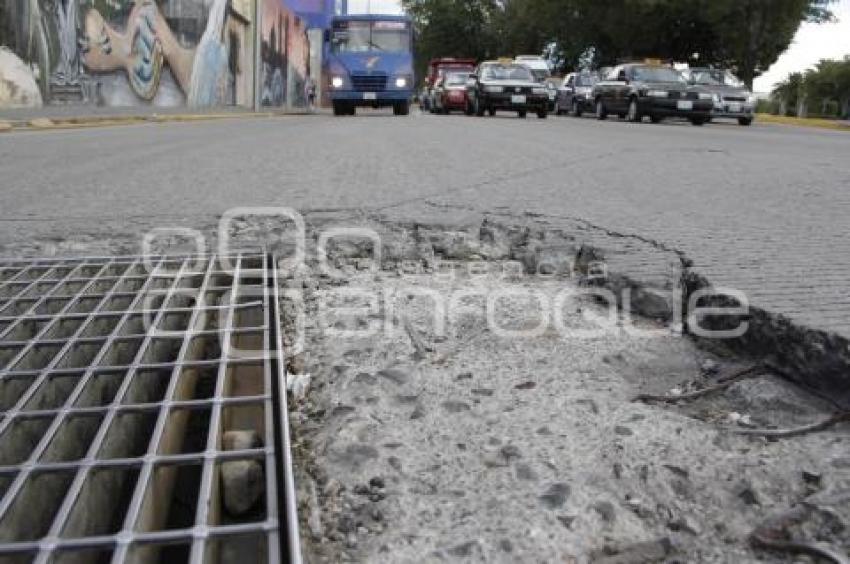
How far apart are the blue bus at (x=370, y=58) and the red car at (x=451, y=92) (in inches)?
157

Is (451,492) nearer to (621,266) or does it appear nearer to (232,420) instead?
(232,420)

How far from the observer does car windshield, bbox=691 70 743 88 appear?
874 inches

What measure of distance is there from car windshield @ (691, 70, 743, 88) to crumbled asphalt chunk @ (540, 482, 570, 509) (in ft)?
73.5

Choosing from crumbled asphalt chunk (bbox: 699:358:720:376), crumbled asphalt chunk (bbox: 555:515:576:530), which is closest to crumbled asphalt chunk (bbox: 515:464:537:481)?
crumbled asphalt chunk (bbox: 555:515:576:530)

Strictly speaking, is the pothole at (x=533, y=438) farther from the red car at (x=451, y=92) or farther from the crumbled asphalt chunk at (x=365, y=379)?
the red car at (x=451, y=92)

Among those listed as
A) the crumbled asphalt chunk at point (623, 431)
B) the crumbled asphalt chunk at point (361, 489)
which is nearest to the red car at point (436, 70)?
the crumbled asphalt chunk at point (623, 431)

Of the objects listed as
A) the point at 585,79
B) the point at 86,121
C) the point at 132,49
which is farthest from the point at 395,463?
the point at 585,79

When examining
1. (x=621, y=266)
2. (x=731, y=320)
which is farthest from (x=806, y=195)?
(x=731, y=320)

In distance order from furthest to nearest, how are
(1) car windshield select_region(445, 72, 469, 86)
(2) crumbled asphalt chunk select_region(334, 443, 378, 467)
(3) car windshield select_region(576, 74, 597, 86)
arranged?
(1) car windshield select_region(445, 72, 469, 86)
(3) car windshield select_region(576, 74, 597, 86)
(2) crumbled asphalt chunk select_region(334, 443, 378, 467)

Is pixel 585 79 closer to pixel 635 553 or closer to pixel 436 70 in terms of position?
Answer: pixel 436 70

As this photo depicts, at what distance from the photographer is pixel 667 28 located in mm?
36969

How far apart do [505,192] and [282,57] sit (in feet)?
103

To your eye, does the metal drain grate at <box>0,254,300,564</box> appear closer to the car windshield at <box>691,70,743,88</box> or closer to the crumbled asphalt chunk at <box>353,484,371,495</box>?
the crumbled asphalt chunk at <box>353,484,371,495</box>

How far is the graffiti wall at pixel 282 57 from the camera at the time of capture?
3089cm
